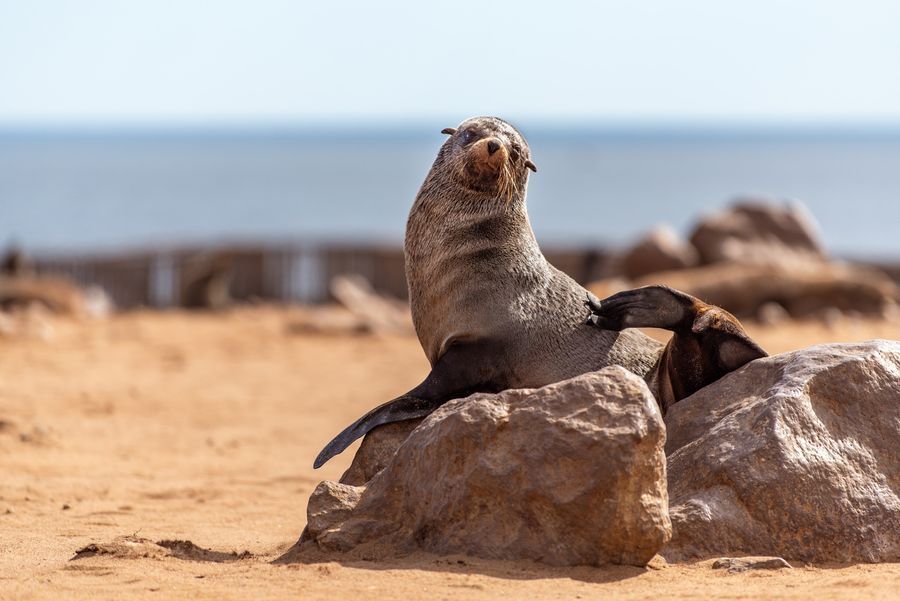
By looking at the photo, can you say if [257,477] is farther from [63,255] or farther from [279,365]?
[63,255]

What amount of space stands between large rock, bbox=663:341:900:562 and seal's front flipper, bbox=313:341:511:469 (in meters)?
0.89

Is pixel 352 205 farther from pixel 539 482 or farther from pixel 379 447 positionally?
pixel 539 482

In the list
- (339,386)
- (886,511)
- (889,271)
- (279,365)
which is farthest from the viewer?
(889,271)

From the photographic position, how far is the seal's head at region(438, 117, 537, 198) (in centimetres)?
601

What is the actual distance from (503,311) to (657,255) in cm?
1147

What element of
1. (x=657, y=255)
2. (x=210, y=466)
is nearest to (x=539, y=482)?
(x=210, y=466)

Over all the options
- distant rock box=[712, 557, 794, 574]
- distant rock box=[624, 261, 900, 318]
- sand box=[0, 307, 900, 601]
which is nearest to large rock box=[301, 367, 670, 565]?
sand box=[0, 307, 900, 601]

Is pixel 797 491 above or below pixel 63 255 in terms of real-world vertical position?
below

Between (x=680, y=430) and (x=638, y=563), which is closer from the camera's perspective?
(x=638, y=563)

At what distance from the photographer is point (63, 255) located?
1878 cm

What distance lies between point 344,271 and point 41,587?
49.3 feet

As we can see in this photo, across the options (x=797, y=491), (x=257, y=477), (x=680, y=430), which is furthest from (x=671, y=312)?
(x=257, y=477)

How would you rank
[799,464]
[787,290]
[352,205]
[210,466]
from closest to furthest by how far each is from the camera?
[799,464] < [210,466] < [787,290] < [352,205]

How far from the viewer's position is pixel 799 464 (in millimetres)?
5059
